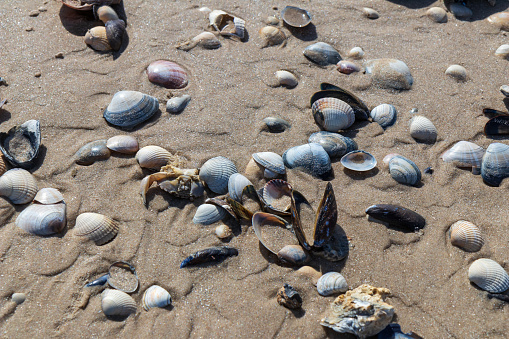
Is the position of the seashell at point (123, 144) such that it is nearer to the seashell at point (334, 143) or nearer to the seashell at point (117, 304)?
the seashell at point (117, 304)

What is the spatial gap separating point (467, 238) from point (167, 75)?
348 centimetres

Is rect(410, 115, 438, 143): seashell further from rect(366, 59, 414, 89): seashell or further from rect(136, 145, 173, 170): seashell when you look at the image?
rect(136, 145, 173, 170): seashell

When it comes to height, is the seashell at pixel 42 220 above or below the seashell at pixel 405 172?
below

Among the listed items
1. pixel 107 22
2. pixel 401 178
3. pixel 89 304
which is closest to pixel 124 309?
pixel 89 304

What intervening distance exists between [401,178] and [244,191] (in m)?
1.51

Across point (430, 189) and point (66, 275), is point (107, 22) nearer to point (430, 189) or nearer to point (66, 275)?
point (66, 275)

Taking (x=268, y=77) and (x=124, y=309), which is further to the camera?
(x=268, y=77)

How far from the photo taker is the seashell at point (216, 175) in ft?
11.1

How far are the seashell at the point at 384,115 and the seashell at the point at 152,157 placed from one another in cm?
229

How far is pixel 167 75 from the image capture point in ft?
14.1

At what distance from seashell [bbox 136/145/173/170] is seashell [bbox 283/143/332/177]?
1.21 m

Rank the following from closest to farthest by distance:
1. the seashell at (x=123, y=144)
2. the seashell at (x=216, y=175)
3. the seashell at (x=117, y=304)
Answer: the seashell at (x=117, y=304) < the seashell at (x=216, y=175) < the seashell at (x=123, y=144)

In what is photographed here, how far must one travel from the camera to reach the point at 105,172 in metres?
3.53

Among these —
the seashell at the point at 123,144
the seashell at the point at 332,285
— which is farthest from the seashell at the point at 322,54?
the seashell at the point at 332,285
